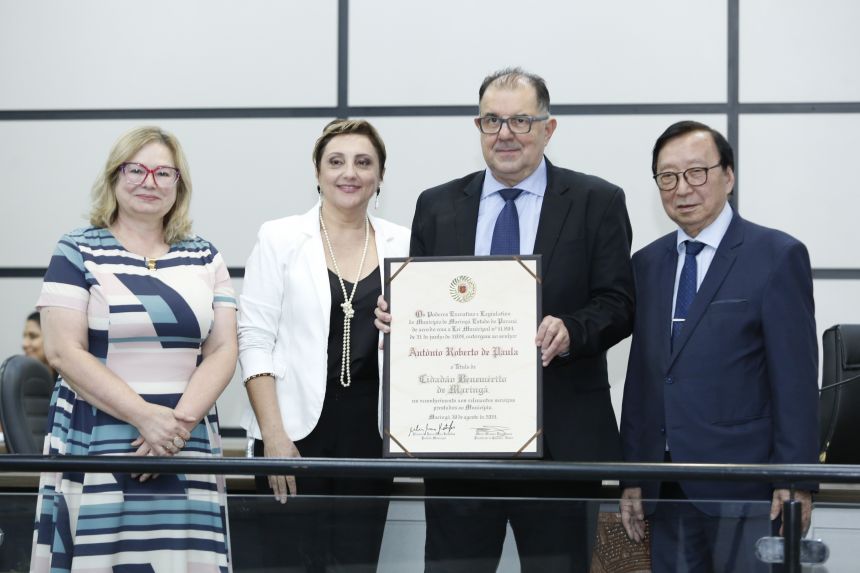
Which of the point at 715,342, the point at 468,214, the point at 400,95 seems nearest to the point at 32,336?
the point at 400,95

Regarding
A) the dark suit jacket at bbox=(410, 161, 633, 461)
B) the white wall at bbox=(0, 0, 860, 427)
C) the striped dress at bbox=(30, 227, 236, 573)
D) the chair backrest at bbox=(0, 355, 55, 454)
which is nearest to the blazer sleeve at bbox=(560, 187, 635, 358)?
the dark suit jacket at bbox=(410, 161, 633, 461)

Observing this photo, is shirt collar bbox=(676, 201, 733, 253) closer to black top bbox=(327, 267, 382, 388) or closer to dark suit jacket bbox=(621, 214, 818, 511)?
dark suit jacket bbox=(621, 214, 818, 511)

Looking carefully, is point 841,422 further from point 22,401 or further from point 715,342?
point 22,401

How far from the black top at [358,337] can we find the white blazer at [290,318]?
0.02 metres

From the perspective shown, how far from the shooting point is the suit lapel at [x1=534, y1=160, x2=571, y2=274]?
269cm

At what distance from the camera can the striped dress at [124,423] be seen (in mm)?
2381

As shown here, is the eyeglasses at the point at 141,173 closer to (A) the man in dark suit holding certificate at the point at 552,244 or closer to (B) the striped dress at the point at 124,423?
(B) the striped dress at the point at 124,423

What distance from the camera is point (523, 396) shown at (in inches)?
94.9

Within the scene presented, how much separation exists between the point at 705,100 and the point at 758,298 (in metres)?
2.06

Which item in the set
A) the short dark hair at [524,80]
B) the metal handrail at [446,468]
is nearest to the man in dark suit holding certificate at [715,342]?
the metal handrail at [446,468]

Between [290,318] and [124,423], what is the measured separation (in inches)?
21.4

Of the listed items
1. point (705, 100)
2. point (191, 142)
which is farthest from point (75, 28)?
point (705, 100)
